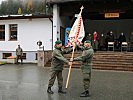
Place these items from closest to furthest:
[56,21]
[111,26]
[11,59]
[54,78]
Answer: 1. [54,78]
2. [56,21]
3. [11,59]
4. [111,26]

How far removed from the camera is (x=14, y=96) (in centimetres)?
1077

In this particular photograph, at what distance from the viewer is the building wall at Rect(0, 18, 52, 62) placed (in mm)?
27828

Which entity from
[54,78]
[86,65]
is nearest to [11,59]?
[54,78]

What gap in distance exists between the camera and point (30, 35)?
28547mm

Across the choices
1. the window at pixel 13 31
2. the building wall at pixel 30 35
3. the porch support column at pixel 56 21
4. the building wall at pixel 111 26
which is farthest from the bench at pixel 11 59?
the building wall at pixel 111 26

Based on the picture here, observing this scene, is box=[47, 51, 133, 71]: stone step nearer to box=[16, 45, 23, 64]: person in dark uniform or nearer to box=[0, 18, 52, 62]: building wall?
box=[0, 18, 52, 62]: building wall

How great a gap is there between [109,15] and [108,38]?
2876mm

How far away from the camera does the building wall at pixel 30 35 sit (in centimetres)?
2783

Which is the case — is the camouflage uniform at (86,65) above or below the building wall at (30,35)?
below

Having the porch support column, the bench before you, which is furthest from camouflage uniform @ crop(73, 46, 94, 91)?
the bench

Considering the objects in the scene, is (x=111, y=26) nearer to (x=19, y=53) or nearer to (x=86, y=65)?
(x=19, y=53)

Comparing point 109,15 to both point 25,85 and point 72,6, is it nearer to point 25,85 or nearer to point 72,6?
point 72,6

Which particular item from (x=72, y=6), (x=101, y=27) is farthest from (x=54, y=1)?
(x=101, y=27)

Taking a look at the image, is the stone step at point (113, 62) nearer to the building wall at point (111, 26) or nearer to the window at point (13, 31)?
the building wall at point (111, 26)
